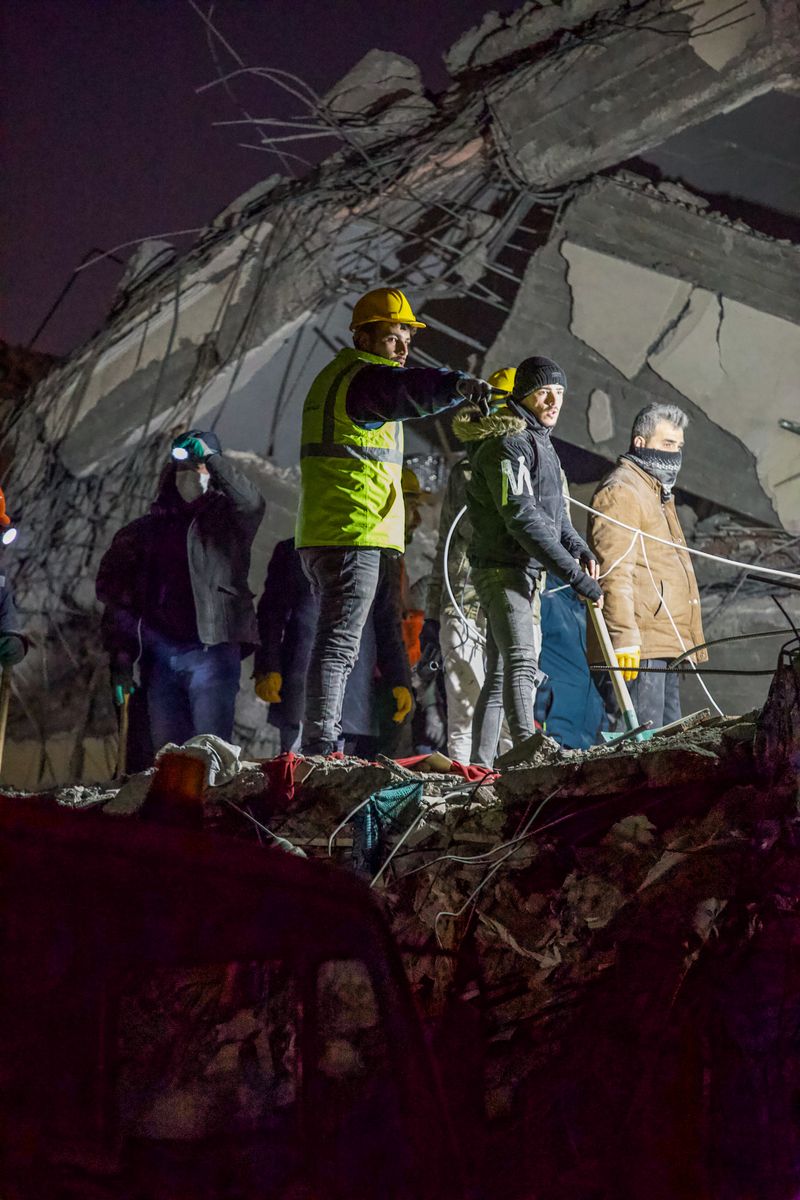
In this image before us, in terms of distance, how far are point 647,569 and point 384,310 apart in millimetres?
1793

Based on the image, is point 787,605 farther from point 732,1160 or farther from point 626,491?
point 732,1160

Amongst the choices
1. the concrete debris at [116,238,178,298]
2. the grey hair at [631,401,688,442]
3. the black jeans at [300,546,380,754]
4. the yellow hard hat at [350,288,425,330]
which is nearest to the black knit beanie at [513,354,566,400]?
the yellow hard hat at [350,288,425,330]

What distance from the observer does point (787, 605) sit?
8469 millimetres

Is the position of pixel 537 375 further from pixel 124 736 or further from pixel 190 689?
pixel 124 736

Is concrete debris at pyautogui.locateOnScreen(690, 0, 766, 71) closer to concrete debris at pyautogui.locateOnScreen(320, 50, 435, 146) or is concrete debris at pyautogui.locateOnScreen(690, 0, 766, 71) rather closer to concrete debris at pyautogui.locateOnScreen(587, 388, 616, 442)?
concrete debris at pyautogui.locateOnScreen(320, 50, 435, 146)

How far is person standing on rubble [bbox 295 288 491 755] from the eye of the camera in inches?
173

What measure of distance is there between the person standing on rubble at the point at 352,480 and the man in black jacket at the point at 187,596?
70cm

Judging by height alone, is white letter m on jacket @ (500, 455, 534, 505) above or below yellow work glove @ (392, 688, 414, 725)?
above

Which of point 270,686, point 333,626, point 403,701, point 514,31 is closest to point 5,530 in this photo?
point 270,686

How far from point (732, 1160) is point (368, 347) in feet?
10.8

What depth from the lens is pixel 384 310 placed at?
16.0 feet

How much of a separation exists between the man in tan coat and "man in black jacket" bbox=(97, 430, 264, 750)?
5.53 ft

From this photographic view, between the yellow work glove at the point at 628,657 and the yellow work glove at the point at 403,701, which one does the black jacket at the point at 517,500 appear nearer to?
the yellow work glove at the point at 628,657

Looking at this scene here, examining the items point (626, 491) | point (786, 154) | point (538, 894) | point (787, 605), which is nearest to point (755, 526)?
point (787, 605)
